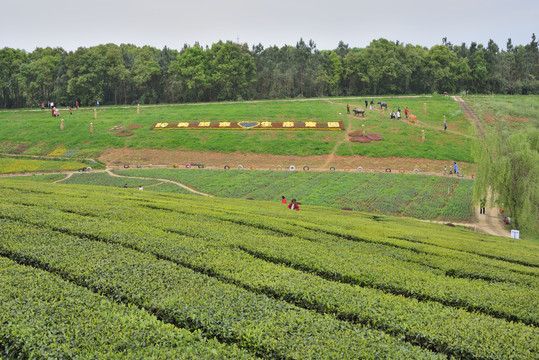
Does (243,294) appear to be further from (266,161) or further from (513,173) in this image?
(266,161)

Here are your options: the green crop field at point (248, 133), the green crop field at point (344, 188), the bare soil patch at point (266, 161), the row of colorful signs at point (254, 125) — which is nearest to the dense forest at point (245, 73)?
the green crop field at point (248, 133)

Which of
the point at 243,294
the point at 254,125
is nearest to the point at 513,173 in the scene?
the point at 243,294

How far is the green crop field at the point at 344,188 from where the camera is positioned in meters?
33.0

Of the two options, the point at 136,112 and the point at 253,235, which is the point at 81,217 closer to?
the point at 253,235

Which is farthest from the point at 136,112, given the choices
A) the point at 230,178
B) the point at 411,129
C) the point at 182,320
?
the point at 182,320

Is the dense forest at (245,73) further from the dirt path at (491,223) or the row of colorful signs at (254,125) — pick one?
the dirt path at (491,223)

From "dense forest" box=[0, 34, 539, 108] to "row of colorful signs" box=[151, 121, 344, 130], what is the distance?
21305 millimetres

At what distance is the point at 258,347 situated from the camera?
7.92m

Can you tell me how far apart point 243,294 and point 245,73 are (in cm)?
8225

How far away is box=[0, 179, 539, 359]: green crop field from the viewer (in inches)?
311

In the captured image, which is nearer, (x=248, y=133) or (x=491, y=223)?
(x=491, y=223)

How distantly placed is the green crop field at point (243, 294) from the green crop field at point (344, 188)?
16.9 meters

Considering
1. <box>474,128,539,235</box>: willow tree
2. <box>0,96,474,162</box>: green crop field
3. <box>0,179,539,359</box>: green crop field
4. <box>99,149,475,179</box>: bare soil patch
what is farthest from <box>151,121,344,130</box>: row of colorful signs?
<box>0,179,539,359</box>: green crop field

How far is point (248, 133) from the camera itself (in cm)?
5894
